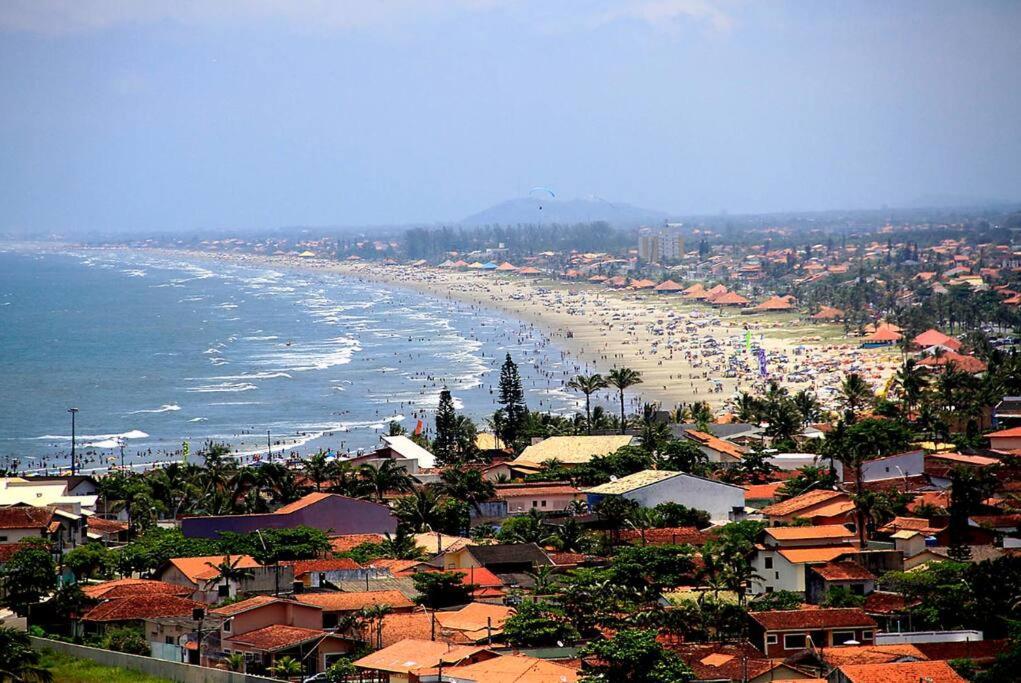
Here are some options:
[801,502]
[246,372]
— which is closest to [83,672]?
[801,502]

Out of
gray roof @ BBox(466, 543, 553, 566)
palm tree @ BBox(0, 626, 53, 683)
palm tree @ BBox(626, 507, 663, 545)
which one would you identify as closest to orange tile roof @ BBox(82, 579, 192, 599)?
gray roof @ BBox(466, 543, 553, 566)

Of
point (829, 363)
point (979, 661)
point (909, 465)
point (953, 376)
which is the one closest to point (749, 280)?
point (829, 363)

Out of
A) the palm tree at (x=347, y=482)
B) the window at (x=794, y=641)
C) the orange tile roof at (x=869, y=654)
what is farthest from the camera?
the palm tree at (x=347, y=482)

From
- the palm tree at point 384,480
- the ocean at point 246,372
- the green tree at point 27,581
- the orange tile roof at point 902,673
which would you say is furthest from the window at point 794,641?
the ocean at point 246,372

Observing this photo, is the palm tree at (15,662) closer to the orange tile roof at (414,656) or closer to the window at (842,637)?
the orange tile roof at (414,656)

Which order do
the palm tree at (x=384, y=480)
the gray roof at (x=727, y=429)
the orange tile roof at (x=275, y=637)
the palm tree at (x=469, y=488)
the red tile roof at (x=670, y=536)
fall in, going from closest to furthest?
the orange tile roof at (x=275, y=637) < the red tile roof at (x=670, y=536) < the palm tree at (x=469, y=488) < the palm tree at (x=384, y=480) < the gray roof at (x=727, y=429)

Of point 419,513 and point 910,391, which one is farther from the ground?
point 910,391

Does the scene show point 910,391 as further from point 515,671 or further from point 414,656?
point 515,671
